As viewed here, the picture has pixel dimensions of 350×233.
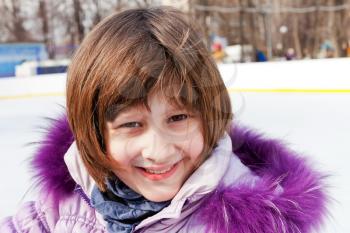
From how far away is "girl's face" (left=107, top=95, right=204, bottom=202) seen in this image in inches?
20.1

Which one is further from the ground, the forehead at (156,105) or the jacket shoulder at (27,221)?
the forehead at (156,105)

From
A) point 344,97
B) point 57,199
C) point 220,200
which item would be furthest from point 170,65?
point 344,97

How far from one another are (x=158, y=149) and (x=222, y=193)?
0.10 m

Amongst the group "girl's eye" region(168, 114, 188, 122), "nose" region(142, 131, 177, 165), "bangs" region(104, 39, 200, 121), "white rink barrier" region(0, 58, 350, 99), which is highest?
"bangs" region(104, 39, 200, 121)

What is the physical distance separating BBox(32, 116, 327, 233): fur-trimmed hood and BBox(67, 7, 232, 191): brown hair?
7 cm

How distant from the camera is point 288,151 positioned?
63 centimetres

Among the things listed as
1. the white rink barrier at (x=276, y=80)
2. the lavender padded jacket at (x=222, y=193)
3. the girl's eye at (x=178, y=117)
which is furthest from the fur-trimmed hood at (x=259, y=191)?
the white rink barrier at (x=276, y=80)

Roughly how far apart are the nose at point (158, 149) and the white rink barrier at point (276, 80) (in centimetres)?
34

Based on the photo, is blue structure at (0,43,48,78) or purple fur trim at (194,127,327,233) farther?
blue structure at (0,43,48,78)

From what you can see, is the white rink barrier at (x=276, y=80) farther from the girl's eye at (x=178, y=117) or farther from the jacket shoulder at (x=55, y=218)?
the girl's eye at (x=178, y=117)

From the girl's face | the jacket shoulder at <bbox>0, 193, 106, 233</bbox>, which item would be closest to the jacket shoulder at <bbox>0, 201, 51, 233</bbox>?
the jacket shoulder at <bbox>0, 193, 106, 233</bbox>

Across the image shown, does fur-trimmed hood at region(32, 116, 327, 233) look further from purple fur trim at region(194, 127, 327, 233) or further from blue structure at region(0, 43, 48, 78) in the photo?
blue structure at region(0, 43, 48, 78)

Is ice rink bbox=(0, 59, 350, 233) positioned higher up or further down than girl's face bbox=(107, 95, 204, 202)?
further down

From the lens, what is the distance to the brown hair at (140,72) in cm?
50
